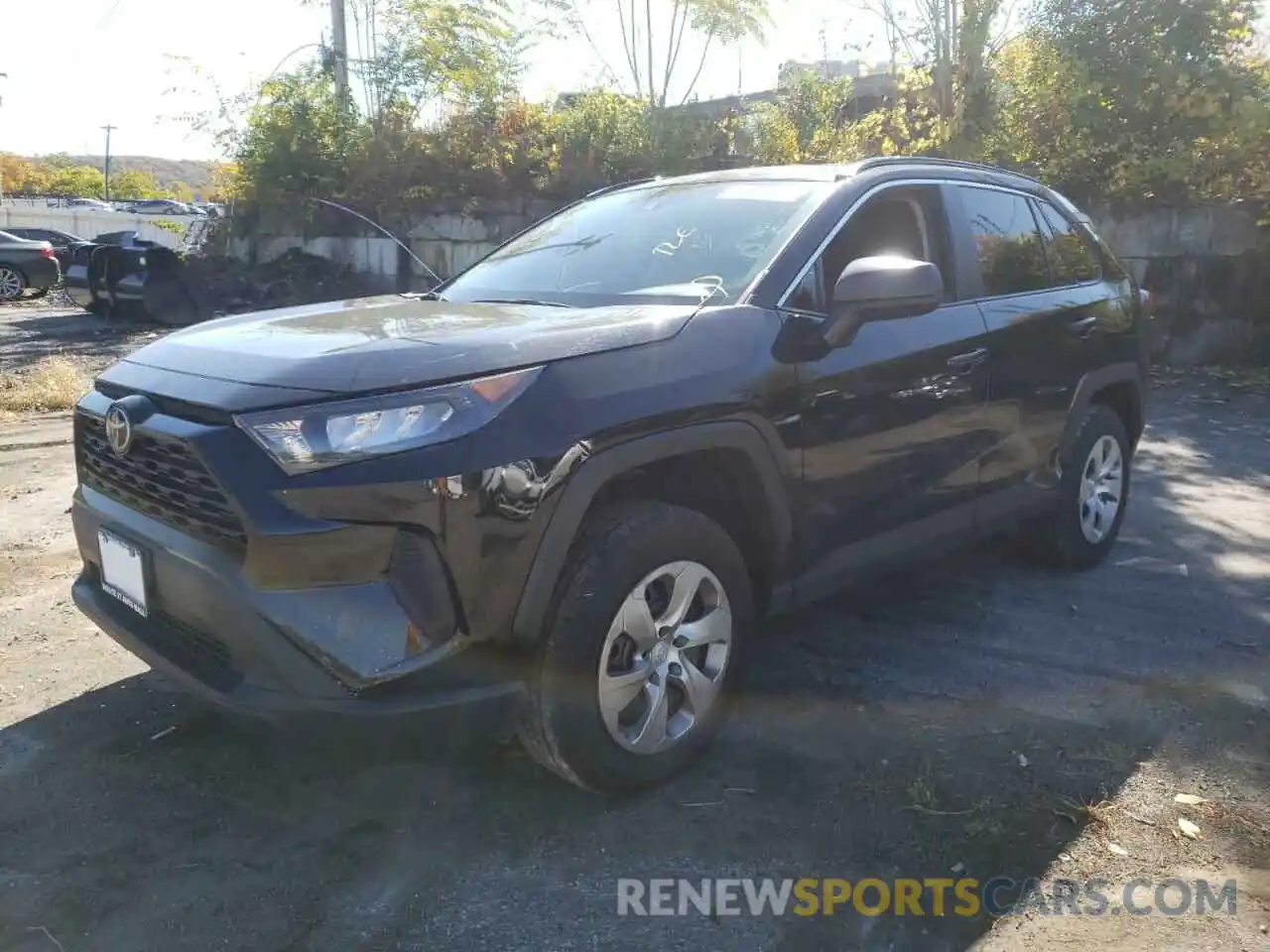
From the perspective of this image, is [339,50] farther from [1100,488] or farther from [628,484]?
[628,484]

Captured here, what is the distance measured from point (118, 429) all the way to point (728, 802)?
186cm

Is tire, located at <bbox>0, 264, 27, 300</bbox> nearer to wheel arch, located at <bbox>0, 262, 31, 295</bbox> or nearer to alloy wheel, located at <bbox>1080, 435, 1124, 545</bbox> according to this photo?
wheel arch, located at <bbox>0, 262, 31, 295</bbox>

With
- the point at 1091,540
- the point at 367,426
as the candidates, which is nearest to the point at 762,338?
the point at 367,426

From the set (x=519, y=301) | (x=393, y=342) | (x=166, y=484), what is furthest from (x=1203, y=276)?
(x=166, y=484)

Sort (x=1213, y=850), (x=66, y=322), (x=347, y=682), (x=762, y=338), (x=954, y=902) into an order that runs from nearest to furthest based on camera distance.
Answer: (x=347, y=682)
(x=954, y=902)
(x=1213, y=850)
(x=762, y=338)
(x=66, y=322)

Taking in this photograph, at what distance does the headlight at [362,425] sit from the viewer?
2.25 m

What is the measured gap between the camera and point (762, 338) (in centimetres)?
291

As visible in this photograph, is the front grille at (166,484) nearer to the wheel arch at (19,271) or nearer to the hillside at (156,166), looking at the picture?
the wheel arch at (19,271)

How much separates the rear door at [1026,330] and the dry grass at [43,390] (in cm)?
689

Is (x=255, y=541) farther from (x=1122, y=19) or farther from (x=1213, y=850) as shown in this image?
(x=1122, y=19)

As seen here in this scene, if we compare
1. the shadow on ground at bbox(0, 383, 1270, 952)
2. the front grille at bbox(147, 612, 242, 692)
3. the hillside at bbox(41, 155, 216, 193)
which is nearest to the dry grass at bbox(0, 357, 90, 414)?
the shadow on ground at bbox(0, 383, 1270, 952)

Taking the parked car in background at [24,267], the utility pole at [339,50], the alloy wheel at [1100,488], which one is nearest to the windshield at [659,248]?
the alloy wheel at [1100,488]

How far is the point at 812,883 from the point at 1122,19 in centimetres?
1000

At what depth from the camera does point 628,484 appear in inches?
107
